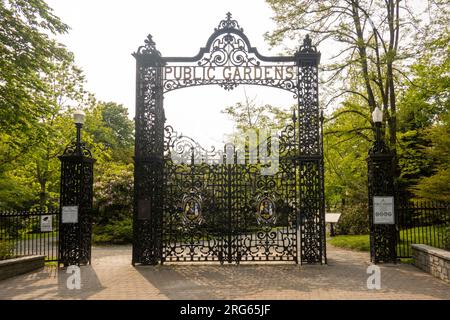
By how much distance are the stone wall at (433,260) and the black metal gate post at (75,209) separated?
337 inches

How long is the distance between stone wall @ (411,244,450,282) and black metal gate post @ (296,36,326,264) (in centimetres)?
229

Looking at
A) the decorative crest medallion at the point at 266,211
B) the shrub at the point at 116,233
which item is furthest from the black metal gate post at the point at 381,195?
the shrub at the point at 116,233

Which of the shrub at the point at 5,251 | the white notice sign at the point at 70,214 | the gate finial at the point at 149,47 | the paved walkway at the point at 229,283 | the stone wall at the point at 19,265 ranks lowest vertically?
the paved walkway at the point at 229,283

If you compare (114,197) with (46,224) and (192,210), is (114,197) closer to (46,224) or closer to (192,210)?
(46,224)

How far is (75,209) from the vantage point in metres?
10.1

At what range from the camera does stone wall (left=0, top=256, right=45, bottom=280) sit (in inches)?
344

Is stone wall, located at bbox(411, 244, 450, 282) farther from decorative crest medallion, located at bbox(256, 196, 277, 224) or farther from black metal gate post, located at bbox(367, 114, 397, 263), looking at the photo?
decorative crest medallion, located at bbox(256, 196, 277, 224)

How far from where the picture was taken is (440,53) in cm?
1240

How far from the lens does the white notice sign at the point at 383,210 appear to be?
988 cm

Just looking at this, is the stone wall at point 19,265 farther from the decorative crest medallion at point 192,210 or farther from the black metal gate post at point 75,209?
the decorative crest medallion at point 192,210

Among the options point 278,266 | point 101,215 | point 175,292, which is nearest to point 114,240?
point 101,215

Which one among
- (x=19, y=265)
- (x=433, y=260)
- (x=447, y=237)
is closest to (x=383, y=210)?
(x=433, y=260)

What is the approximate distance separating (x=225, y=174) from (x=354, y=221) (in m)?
10.9

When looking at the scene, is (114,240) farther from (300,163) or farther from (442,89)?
(442,89)
